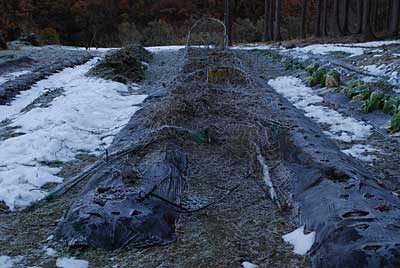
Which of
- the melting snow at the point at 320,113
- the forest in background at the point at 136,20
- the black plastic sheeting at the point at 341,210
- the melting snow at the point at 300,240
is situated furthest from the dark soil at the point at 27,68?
the forest in background at the point at 136,20

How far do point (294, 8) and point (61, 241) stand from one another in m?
35.9

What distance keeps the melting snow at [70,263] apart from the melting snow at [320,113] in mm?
3390

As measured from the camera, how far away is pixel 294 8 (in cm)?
3625

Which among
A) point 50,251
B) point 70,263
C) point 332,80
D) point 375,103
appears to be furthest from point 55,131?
point 332,80

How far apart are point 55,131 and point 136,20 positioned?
100ft

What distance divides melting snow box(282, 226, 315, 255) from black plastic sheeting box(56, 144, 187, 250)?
2.47 feet

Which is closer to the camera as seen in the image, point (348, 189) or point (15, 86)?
point (348, 189)

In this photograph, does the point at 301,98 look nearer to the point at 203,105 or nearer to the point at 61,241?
the point at 203,105

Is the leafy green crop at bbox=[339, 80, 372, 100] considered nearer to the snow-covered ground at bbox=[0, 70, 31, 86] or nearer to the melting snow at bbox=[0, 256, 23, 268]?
the melting snow at bbox=[0, 256, 23, 268]

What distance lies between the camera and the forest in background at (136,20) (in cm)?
2659

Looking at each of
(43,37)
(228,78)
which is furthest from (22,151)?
(43,37)

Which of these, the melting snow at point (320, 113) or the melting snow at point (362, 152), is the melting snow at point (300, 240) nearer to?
the melting snow at point (362, 152)

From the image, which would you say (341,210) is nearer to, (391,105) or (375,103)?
(391,105)

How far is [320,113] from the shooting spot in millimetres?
6453
